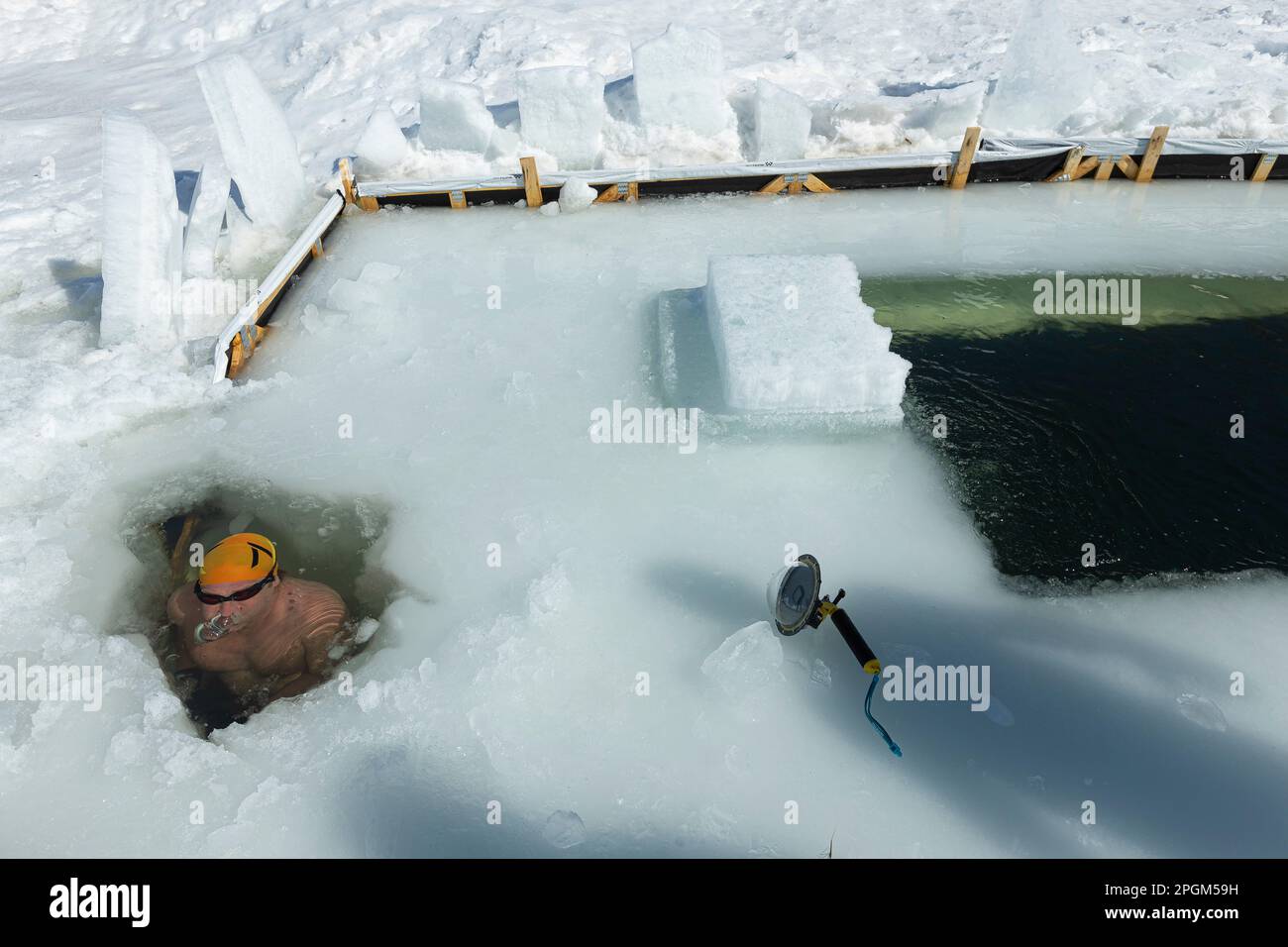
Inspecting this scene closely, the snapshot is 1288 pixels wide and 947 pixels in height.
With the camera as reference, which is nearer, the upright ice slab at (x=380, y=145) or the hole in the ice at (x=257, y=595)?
the hole in the ice at (x=257, y=595)

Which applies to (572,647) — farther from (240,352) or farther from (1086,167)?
(1086,167)

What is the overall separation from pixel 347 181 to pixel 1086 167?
367 inches

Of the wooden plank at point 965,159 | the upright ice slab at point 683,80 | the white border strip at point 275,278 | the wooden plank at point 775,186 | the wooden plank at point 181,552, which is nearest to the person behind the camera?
the wooden plank at point 181,552

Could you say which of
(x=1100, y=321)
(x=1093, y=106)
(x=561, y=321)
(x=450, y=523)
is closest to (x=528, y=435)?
(x=450, y=523)

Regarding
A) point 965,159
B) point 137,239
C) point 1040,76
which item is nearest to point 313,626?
point 137,239

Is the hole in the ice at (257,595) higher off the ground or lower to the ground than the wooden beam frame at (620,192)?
lower

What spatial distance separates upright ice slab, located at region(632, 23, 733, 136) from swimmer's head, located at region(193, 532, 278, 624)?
27.8 feet

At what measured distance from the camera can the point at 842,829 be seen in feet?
12.1

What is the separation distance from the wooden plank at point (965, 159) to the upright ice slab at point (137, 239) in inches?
354

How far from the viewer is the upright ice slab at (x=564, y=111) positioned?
32.2 feet

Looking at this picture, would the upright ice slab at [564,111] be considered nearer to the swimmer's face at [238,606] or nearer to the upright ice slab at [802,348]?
the upright ice slab at [802,348]

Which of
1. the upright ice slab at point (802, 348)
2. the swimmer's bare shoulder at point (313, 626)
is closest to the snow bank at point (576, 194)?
the upright ice slab at point (802, 348)

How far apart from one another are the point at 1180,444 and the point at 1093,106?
284 inches
